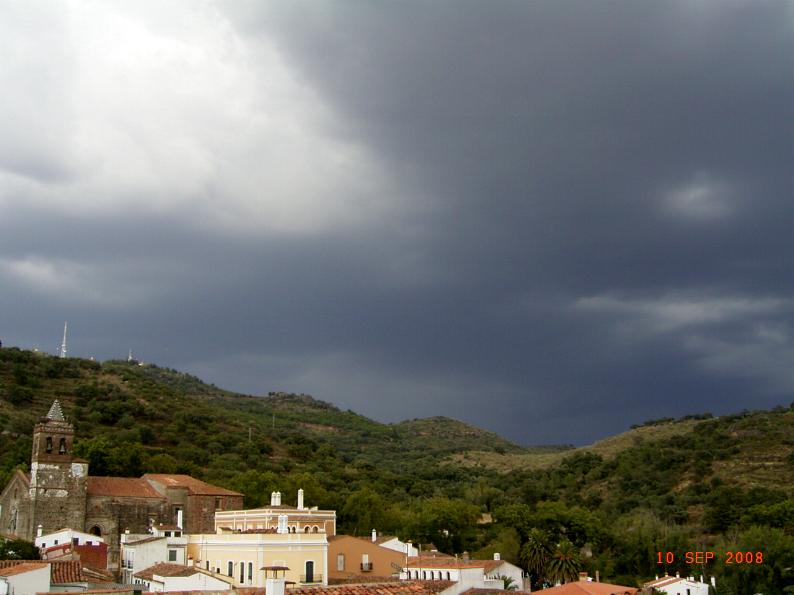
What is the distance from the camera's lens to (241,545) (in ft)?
152

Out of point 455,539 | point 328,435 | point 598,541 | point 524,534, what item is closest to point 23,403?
point 455,539

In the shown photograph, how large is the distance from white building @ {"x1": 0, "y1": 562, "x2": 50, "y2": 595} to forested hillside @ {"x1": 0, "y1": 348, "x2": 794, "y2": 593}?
38.7 m

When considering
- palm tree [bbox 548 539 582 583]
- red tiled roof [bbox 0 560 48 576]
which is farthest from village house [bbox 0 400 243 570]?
palm tree [bbox 548 539 582 583]

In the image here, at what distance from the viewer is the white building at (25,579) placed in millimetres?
30661

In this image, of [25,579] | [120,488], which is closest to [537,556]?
[120,488]

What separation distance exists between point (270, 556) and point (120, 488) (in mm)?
23072

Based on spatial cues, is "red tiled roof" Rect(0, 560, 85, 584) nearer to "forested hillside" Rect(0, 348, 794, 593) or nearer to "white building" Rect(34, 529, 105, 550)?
"white building" Rect(34, 529, 105, 550)

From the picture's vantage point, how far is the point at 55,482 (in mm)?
58562

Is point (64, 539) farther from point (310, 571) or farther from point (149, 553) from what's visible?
point (310, 571)

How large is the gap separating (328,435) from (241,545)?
→ 125m

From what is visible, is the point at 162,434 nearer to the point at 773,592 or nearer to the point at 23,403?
the point at 23,403
